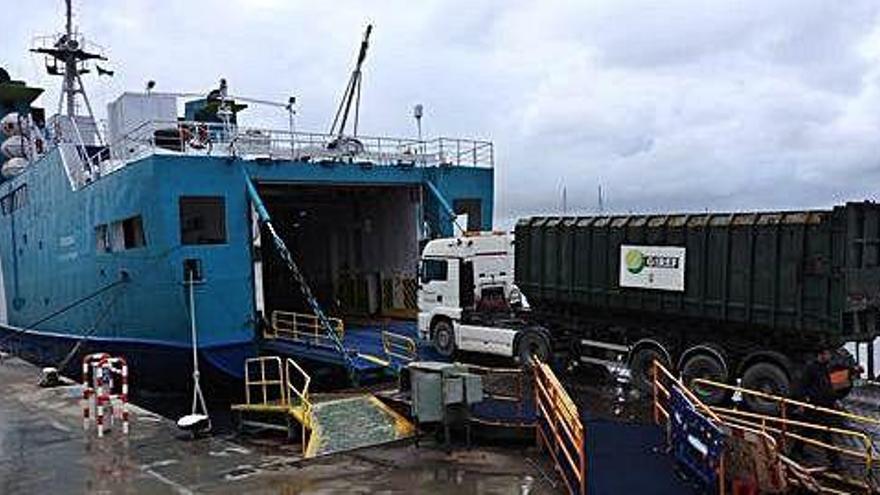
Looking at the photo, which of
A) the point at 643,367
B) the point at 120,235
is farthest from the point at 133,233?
the point at 643,367

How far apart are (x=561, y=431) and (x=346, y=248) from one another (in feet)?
57.3

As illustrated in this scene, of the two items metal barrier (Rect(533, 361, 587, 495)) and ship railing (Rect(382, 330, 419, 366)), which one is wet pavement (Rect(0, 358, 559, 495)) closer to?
metal barrier (Rect(533, 361, 587, 495))

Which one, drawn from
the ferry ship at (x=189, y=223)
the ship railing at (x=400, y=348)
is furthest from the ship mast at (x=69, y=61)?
the ship railing at (x=400, y=348)

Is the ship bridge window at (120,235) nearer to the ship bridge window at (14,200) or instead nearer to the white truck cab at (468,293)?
the white truck cab at (468,293)

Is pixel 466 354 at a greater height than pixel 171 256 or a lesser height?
lesser

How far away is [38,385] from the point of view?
17.7 m

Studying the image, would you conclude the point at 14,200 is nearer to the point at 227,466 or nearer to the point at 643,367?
the point at 227,466

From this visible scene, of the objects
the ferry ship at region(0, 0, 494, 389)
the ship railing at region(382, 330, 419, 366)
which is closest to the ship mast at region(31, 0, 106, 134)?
the ferry ship at region(0, 0, 494, 389)

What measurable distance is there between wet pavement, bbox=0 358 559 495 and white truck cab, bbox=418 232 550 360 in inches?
225

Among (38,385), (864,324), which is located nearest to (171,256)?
(38,385)

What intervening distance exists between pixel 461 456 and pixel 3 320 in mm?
29510

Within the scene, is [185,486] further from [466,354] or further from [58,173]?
[58,173]

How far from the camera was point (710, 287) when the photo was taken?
44.1ft

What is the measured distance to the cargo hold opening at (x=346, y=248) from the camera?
79.4ft
